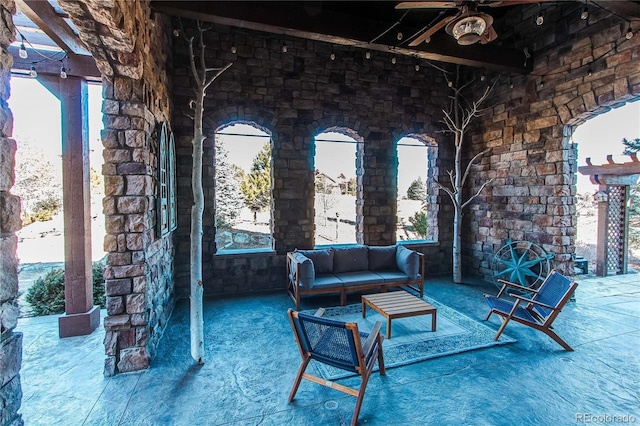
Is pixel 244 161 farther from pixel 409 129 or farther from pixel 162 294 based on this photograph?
pixel 162 294

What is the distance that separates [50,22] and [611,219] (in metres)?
9.17

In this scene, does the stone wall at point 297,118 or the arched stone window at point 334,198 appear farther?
the arched stone window at point 334,198

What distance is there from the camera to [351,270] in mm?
4926

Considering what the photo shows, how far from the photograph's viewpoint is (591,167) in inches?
241

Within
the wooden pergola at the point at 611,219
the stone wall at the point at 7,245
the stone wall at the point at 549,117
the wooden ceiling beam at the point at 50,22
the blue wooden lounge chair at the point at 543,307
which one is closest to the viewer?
the stone wall at the point at 7,245


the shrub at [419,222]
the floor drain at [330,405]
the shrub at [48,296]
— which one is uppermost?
the shrub at [419,222]

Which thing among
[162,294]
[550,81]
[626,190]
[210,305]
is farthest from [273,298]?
[626,190]

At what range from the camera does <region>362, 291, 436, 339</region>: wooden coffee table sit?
336 cm

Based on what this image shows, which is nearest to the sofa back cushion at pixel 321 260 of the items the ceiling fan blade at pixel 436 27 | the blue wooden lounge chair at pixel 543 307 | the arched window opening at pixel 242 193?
the blue wooden lounge chair at pixel 543 307

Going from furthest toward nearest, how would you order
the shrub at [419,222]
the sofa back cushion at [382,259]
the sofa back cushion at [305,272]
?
the shrub at [419,222]
the sofa back cushion at [382,259]
the sofa back cushion at [305,272]

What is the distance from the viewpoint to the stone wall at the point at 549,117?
4.04m

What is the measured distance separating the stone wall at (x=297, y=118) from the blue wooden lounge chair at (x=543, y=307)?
251 cm

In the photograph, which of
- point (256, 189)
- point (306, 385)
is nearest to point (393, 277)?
point (306, 385)

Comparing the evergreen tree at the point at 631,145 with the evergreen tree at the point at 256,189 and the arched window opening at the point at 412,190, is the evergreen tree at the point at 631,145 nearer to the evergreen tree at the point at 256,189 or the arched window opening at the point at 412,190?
the arched window opening at the point at 412,190
